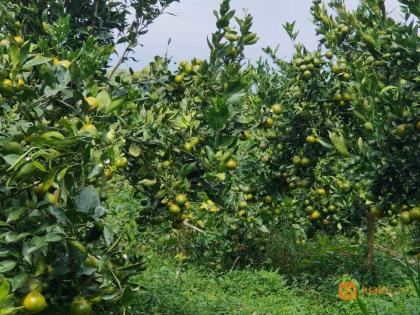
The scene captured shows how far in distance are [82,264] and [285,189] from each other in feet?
11.0

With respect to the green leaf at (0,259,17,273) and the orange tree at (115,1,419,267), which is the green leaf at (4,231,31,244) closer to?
the green leaf at (0,259,17,273)

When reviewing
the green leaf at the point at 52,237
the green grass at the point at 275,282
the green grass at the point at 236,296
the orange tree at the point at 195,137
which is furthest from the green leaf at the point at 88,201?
the green grass at the point at 236,296

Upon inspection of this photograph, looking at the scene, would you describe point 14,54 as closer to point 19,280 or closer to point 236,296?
point 19,280

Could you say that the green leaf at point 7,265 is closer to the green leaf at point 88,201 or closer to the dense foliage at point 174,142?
the dense foliage at point 174,142

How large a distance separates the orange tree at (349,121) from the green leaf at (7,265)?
1.68 meters

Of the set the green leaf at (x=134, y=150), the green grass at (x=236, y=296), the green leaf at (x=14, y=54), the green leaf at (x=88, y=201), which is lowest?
the green grass at (x=236, y=296)

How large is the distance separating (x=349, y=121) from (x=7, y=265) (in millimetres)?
3604

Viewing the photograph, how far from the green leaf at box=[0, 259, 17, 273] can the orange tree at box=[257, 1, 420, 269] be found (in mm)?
1679

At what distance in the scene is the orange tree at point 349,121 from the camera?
3.01 m

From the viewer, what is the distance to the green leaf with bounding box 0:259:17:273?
169cm

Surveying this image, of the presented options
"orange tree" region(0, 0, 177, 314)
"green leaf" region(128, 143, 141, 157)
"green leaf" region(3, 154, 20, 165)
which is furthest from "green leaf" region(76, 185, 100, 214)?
"green leaf" region(128, 143, 141, 157)

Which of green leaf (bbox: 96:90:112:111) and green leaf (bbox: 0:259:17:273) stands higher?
green leaf (bbox: 96:90:112:111)

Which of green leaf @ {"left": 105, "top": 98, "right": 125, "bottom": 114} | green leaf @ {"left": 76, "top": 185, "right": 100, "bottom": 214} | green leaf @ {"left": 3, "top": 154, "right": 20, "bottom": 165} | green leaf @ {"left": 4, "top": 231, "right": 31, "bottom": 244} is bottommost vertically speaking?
green leaf @ {"left": 4, "top": 231, "right": 31, "bottom": 244}

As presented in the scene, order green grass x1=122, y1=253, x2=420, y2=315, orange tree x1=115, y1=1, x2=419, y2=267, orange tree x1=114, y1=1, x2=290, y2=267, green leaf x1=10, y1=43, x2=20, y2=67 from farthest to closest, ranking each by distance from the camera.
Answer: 1. green grass x1=122, y1=253, x2=420, y2=315
2. orange tree x1=115, y1=1, x2=419, y2=267
3. orange tree x1=114, y1=1, x2=290, y2=267
4. green leaf x1=10, y1=43, x2=20, y2=67
